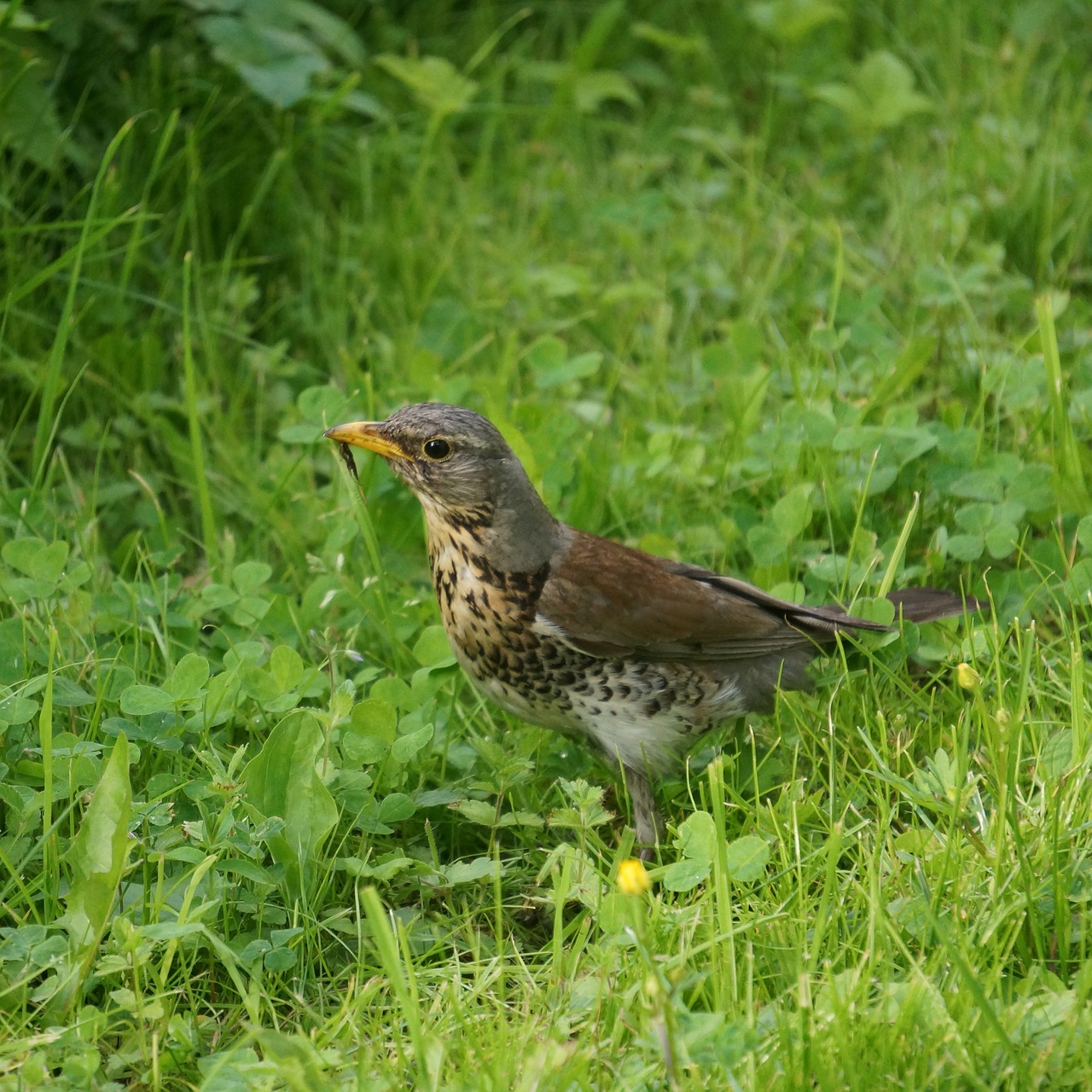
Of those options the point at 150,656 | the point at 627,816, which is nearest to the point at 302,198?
the point at 150,656

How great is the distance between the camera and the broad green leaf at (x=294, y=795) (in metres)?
3.16

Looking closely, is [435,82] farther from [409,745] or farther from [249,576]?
[409,745]

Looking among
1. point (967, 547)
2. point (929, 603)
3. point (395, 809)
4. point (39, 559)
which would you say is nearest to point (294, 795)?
point (395, 809)

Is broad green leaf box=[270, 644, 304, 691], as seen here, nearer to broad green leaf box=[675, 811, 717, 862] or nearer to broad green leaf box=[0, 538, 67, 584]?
broad green leaf box=[0, 538, 67, 584]

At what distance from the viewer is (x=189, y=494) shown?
4.84 meters

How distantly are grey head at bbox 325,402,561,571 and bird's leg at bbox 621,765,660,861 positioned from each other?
59 cm

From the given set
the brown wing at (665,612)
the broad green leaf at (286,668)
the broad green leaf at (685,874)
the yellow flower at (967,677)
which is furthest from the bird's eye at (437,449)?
the yellow flower at (967,677)

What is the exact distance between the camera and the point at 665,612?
375cm

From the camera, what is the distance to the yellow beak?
12.6 feet

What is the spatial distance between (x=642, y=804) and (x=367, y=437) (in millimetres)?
1192

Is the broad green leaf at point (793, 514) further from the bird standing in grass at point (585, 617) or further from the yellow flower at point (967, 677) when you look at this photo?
the yellow flower at point (967, 677)

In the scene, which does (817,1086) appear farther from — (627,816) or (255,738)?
(255,738)

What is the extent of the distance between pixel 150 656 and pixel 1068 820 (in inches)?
88.4

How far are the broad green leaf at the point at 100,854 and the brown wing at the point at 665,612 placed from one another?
116 centimetres
